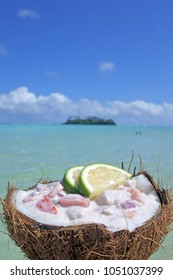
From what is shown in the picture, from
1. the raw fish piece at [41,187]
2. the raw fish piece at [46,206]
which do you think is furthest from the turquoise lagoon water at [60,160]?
the raw fish piece at [46,206]

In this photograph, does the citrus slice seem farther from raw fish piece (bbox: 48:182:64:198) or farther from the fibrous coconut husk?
the fibrous coconut husk

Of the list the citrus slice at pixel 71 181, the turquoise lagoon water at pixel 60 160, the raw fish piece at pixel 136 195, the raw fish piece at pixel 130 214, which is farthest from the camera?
the turquoise lagoon water at pixel 60 160

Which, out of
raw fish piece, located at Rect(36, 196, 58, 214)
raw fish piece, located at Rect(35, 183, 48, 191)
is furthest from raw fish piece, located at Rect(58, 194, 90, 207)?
raw fish piece, located at Rect(35, 183, 48, 191)

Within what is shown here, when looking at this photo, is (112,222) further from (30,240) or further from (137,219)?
(30,240)

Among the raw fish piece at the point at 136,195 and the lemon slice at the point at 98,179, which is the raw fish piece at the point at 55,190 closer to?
the lemon slice at the point at 98,179

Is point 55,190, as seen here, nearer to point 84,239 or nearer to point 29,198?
point 29,198

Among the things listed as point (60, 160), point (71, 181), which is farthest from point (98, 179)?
point (60, 160)

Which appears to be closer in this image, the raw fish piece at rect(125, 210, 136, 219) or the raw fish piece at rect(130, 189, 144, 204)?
the raw fish piece at rect(125, 210, 136, 219)
